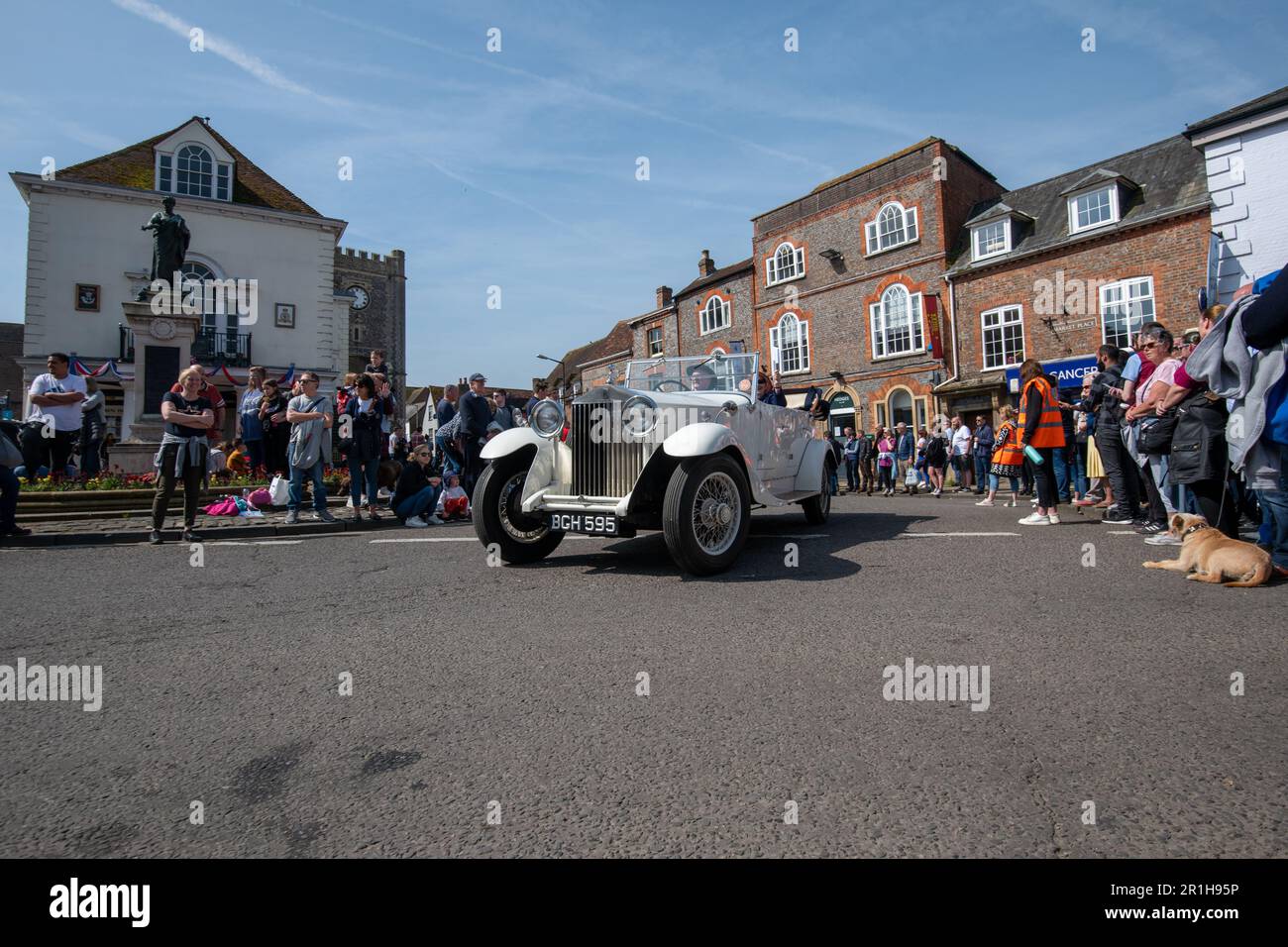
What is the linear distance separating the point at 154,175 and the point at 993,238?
3141 cm

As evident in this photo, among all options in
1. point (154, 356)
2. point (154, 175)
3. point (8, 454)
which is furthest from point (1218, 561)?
point (154, 175)

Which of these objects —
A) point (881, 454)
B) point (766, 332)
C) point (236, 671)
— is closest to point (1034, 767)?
point (236, 671)

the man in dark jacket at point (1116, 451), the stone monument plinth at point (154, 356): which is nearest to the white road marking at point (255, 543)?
the stone monument plinth at point (154, 356)

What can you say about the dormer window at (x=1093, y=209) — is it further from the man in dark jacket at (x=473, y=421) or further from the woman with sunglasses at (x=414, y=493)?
the woman with sunglasses at (x=414, y=493)

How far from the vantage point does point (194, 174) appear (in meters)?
27.7

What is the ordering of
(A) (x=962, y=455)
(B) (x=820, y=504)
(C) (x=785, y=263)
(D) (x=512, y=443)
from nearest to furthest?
(D) (x=512, y=443) < (B) (x=820, y=504) < (A) (x=962, y=455) < (C) (x=785, y=263)

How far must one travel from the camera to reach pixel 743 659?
3.08 metres

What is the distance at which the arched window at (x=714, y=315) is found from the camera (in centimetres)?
3222

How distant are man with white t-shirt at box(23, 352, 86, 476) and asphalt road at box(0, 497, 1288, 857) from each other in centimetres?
637

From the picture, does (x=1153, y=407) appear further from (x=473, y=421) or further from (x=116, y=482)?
(x=116, y=482)

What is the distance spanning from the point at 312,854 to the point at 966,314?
25.5 meters

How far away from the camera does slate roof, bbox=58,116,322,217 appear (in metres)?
25.8

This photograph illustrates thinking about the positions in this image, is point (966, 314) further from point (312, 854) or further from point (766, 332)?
point (312, 854)

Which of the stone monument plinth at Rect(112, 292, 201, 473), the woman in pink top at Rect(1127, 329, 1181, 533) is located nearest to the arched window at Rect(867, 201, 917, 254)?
the woman in pink top at Rect(1127, 329, 1181, 533)
